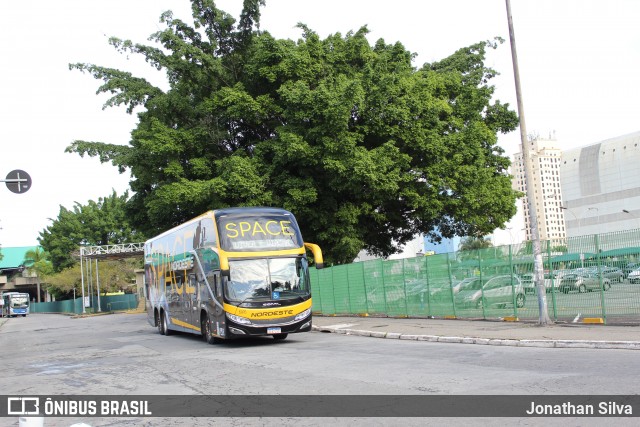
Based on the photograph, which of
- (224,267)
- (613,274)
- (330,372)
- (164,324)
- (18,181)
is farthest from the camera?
(164,324)

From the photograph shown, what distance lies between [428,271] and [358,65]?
53.0ft

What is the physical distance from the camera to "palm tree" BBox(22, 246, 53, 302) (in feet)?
314

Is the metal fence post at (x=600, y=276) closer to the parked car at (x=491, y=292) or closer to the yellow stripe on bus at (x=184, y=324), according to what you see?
the parked car at (x=491, y=292)

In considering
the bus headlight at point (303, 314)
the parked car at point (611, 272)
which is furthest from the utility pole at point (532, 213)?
the bus headlight at point (303, 314)

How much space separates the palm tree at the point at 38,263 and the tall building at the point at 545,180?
110220 mm

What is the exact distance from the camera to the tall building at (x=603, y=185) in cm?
11400

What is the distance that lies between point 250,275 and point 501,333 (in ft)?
23.4

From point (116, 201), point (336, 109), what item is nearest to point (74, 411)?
point (336, 109)

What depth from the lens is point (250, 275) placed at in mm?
17922

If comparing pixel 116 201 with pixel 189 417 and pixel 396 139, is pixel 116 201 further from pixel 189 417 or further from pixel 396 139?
pixel 189 417

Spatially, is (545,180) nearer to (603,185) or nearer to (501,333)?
(603,185)

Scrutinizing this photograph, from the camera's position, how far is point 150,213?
3469cm

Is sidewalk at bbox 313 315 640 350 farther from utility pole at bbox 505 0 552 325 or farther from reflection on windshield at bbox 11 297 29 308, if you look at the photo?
reflection on windshield at bbox 11 297 29 308

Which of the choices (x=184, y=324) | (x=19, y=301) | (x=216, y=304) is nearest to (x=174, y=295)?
(x=184, y=324)
